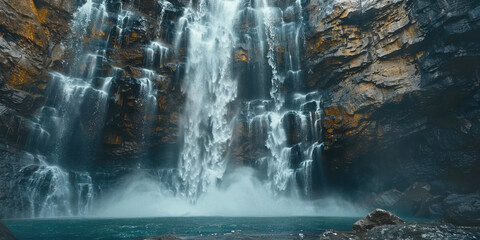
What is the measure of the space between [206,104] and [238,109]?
10.1 ft

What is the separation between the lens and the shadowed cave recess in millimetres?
21328

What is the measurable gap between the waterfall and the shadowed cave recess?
13 cm

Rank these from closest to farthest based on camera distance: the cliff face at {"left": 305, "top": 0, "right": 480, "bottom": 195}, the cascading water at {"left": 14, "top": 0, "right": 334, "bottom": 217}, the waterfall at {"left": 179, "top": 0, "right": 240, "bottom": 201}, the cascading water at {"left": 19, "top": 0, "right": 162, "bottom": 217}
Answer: the cliff face at {"left": 305, "top": 0, "right": 480, "bottom": 195} → the cascading water at {"left": 19, "top": 0, "right": 162, "bottom": 217} → the cascading water at {"left": 14, "top": 0, "right": 334, "bottom": 217} → the waterfall at {"left": 179, "top": 0, "right": 240, "bottom": 201}

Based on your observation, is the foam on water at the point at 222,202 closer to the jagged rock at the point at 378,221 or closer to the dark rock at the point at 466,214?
the dark rock at the point at 466,214

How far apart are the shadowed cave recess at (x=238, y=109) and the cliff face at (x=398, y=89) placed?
0.10 metres

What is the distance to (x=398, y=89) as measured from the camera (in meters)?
22.4

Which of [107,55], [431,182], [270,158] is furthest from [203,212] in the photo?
[431,182]

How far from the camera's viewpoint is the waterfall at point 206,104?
27094 mm

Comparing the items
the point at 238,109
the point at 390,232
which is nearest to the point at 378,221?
the point at 390,232

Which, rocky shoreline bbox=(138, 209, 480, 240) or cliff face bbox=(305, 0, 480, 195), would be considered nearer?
rocky shoreline bbox=(138, 209, 480, 240)

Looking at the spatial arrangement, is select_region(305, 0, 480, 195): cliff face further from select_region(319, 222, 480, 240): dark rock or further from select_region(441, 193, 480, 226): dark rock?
select_region(319, 222, 480, 240): dark rock

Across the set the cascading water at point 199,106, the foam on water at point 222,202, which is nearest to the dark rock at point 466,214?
the cascading water at point 199,106

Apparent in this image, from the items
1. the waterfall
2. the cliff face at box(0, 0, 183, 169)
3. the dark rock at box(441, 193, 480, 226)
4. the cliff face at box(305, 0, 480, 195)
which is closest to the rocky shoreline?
the dark rock at box(441, 193, 480, 226)

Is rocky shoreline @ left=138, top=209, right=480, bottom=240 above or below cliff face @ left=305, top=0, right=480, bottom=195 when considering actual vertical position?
below
